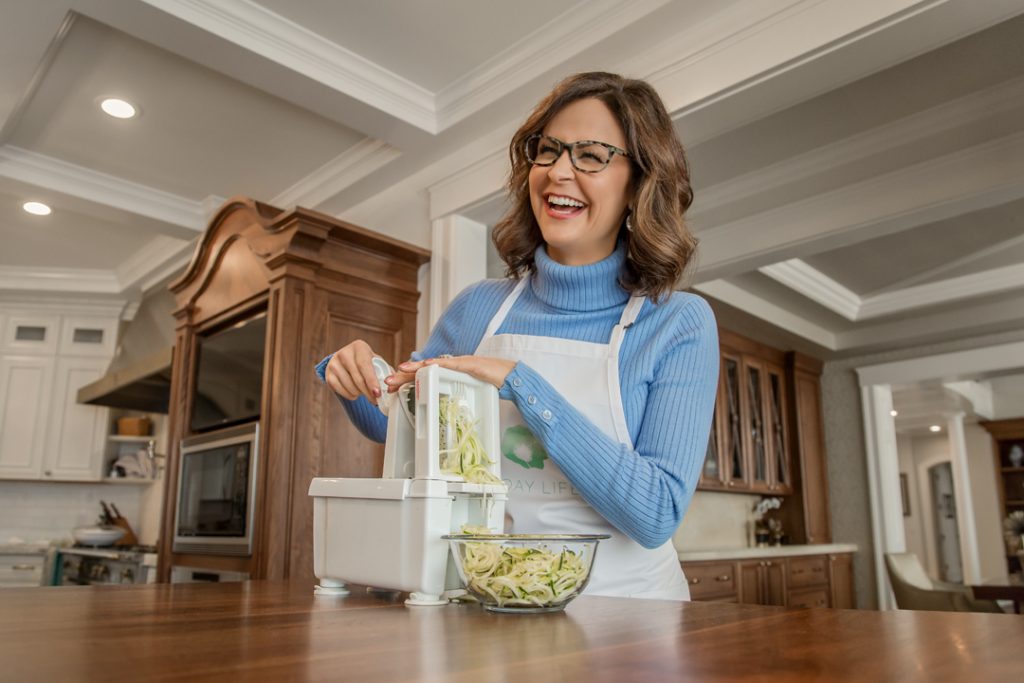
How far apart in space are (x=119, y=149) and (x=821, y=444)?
5025 mm

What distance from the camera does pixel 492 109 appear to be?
2.89m

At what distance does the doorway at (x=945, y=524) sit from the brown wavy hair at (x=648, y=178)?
12534mm

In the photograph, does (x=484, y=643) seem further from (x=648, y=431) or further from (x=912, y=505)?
(x=912, y=505)

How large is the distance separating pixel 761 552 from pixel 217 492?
3083 millimetres

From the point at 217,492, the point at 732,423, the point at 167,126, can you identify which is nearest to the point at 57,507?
the point at 217,492

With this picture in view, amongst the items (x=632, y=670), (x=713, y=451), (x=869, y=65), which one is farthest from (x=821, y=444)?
(x=632, y=670)

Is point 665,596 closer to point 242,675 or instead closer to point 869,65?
point 242,675

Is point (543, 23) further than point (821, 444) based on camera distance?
No

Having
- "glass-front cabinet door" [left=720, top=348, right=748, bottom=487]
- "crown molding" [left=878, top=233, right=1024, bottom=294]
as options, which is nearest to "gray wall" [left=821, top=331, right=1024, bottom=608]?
"crown molding" [left=878, top=233, right=1024, bottom=294]

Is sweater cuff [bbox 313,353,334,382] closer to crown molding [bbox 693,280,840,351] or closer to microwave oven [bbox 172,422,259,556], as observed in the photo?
microwave oven [bbox 172,422,259,556]

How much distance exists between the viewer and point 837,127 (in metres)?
3.03

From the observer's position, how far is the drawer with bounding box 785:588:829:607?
4.98 metres

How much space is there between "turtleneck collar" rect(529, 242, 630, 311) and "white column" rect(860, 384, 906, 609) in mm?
5170

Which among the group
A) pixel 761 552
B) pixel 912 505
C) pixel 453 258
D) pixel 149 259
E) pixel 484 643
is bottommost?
pixel 761 552
